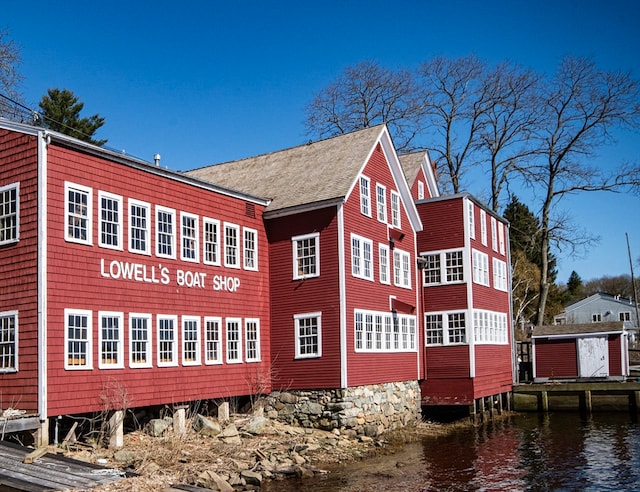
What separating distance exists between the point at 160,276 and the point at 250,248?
514 centimetres

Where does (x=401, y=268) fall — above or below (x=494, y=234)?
below

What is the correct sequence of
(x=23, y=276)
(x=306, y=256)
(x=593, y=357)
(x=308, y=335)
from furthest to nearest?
(x=593, y=357), (x=306, y=256), (x=308, y=335), (x=23, y=276)

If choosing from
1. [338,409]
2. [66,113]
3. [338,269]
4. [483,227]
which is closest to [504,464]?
[338,409]

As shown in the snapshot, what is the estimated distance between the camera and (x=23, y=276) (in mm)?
19672

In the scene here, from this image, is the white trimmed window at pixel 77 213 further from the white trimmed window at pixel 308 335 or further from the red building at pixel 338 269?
the white trimmed window at pixel 308 335

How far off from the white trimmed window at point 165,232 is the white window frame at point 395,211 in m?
11.2

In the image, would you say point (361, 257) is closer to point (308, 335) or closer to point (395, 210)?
point (308, 335)

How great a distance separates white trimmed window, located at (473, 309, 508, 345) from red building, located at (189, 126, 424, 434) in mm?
3460

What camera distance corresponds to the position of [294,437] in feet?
81.8

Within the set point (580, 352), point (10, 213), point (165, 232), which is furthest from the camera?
point (580, 352)

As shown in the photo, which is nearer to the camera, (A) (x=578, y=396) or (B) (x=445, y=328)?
(B) (x=445, y=328)

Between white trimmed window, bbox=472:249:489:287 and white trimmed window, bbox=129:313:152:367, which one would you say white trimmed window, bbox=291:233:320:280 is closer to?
white trimmed window, bbox=129:313:152:367

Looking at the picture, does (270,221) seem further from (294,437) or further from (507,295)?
(507,295)

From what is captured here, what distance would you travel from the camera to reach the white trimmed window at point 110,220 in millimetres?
21219
